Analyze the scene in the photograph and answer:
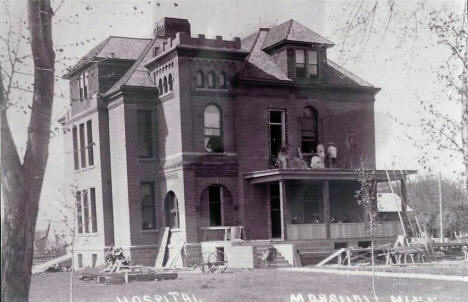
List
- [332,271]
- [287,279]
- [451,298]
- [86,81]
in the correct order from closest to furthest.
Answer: [451,298]
[287,279]
[332,271]
[86,81]

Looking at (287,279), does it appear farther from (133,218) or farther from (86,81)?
(86,81)

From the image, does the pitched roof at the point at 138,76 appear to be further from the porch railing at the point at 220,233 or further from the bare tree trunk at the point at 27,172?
the bare tree trunk at the point at 27,172

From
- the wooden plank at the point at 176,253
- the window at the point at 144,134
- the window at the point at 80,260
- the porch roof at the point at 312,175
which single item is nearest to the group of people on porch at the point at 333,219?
the porch roof at the point at 312,175

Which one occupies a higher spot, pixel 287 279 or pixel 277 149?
pixel 277 149

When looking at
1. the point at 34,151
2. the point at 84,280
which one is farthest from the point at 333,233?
the point at 34,151

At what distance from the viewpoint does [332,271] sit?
21.4 metres

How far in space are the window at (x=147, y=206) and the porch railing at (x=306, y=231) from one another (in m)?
6.90

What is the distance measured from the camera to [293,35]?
30969mm

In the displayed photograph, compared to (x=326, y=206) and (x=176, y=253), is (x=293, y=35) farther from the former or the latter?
(x=176, y=253)

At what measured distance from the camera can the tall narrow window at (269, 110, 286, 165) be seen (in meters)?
30.2

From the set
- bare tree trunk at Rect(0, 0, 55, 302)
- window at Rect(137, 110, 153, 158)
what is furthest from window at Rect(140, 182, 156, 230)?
bare tree trunk at Rect(0, 0, 55, 302)

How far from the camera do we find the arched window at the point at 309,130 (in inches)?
1227

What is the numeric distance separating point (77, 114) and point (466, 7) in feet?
85.7

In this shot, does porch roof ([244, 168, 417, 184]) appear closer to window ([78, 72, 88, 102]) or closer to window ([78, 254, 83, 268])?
window ([78, 72, 88, 102])
